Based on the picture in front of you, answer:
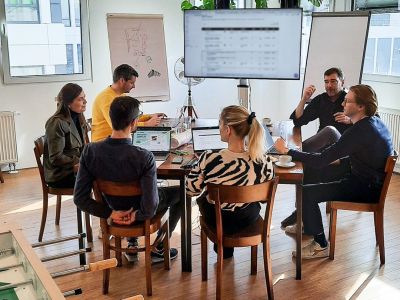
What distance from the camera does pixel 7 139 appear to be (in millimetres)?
5266

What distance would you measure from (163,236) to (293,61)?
1788mm

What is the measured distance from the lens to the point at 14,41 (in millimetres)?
5285

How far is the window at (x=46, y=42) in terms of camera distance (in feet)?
17.2

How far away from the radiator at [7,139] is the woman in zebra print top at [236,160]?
10.4 ft

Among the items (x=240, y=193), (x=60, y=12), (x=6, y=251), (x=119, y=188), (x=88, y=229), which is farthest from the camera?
(x=60, y=12)

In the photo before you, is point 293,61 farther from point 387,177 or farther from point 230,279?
point 230,279

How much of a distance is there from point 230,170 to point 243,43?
1.77 meters

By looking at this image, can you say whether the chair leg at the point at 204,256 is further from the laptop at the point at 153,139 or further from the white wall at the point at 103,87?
the white wall at the point at 103,87

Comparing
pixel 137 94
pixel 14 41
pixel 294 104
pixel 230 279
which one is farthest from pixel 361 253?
pixel 14 41

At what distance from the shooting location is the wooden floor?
9.58 feet

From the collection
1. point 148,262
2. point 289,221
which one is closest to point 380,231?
point 289,221

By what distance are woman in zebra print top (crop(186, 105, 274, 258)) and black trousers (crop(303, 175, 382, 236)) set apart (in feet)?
2.33

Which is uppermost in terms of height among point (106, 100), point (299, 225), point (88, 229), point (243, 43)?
point (243, 43)

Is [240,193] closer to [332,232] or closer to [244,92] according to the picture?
[332,232]
